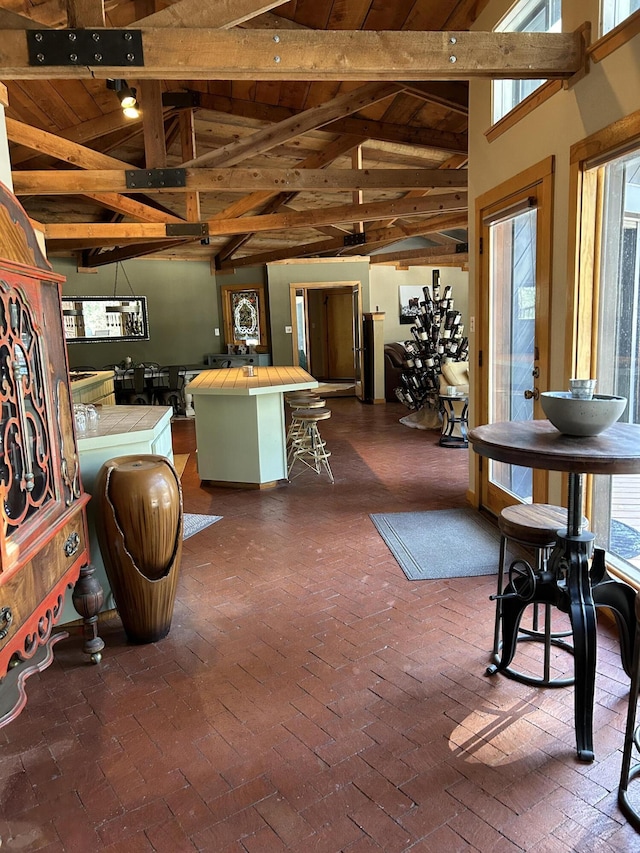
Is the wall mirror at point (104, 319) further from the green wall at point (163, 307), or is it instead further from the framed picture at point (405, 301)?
the framed picture at point (405, 301)

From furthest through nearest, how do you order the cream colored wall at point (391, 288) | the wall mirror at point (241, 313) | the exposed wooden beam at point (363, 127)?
the cream colored wall at point (391, 288), the wall mirror at point (241, 313), the exposed wooden beam at point (363, 127)

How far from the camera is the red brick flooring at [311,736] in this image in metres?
1.58

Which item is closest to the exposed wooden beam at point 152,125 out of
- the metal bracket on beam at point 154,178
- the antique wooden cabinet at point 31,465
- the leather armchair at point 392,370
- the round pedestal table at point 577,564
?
the metal bracket on beam at point 154,178

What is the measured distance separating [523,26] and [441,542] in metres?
3.12

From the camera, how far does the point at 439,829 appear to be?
1562 millimetres

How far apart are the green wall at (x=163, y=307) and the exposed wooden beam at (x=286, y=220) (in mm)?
3487

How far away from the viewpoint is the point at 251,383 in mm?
4797

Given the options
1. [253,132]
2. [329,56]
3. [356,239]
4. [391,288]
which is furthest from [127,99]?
[391,288]

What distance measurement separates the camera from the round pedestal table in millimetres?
1681

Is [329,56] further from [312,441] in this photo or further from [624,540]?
[312,441]

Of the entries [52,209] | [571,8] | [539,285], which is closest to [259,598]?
[539,285]

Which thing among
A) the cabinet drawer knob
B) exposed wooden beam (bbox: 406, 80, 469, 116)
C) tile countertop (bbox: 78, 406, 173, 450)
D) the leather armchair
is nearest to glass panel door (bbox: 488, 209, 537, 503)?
exposed wooden beam (bbox: 406, 80, 469, 116)

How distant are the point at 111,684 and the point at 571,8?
143 inches

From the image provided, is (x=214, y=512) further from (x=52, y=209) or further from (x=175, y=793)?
(x=52, y=209)
